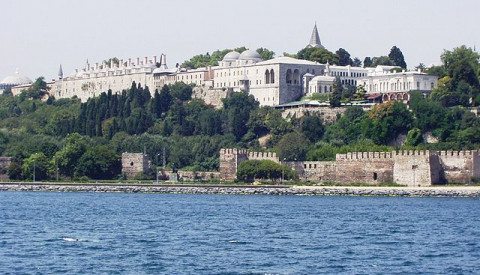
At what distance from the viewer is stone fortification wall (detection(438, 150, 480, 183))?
6688cm

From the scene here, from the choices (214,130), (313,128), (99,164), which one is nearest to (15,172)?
(99,164)

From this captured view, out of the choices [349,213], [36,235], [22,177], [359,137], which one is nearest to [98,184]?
[22,177]

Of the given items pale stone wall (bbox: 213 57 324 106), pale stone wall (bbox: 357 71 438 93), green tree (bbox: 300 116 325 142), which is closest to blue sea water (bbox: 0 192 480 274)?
green tree (bbox: 300 116 325 142)

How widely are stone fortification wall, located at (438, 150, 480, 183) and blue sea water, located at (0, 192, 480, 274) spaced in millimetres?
7668

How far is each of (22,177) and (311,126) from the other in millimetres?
18489

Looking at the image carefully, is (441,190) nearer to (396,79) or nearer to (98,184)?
(98,184)

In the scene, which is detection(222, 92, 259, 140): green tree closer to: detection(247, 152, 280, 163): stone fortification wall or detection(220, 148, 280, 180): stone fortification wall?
detection(220, 148, 280, 180): stone fortification wall

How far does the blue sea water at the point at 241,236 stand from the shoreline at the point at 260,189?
3.21 m

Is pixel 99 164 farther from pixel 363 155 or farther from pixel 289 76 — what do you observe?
pixel 289 76

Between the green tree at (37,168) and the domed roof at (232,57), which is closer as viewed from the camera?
the green tree at (37,168)

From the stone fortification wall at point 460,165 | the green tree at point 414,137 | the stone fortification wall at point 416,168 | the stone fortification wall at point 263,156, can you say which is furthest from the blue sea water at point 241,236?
the green tree at point 414,137

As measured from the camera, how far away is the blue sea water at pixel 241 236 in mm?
33219

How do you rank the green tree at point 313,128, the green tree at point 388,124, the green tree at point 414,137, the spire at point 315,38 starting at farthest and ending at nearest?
the spire at point 315,38 < the green tree at point 313,128 < the green tree at point 388,124 < the green tree at point 414,137

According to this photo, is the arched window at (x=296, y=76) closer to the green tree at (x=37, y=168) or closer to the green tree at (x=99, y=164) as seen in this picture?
the green tree at (x=99, y=164)
